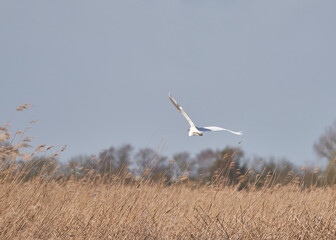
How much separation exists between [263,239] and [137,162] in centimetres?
194

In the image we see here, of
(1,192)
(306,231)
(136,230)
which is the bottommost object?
(1,192)

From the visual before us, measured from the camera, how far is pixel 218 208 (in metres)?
5.17

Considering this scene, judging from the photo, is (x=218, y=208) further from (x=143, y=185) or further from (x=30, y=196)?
(x=30, y=196)

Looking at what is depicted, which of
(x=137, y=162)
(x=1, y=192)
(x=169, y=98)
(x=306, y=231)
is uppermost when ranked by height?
(x=169, y=98)

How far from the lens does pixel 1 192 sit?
4941 mm

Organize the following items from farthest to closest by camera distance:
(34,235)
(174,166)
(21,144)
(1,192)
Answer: (174,166) → (21,144) → (1,192) → (34,235)

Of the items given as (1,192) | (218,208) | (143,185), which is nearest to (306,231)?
(218,208)

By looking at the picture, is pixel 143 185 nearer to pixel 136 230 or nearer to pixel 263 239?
pixel 136 230

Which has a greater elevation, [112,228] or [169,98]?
[169,98]

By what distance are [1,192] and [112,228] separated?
1.69 m

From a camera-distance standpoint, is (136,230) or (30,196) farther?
(30,196)

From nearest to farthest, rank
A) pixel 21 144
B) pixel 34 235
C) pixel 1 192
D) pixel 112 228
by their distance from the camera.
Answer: pixel 34 235 → pixel 112 228 → pixel 1 192 → pixel 21 144

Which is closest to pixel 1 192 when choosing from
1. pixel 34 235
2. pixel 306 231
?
pixel 34 235

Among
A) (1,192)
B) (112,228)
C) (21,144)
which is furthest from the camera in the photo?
(21,144)
